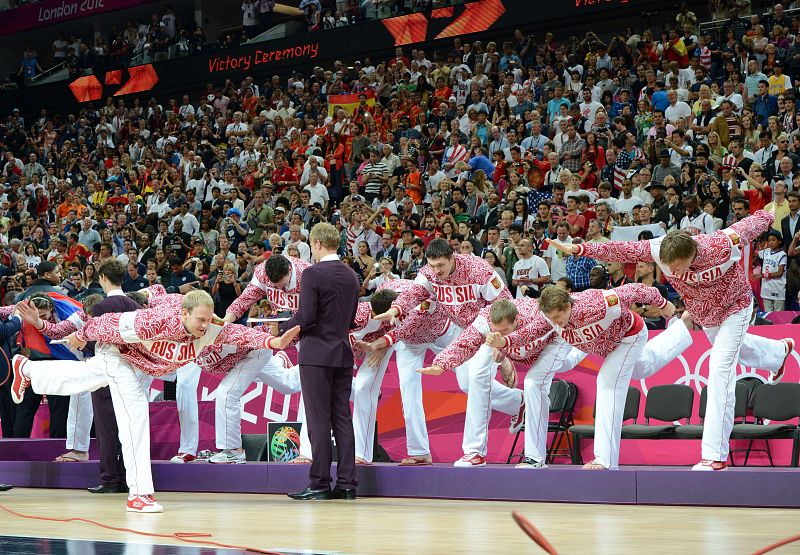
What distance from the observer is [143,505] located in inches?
299

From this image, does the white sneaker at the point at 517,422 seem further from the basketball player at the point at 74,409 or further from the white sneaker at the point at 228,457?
the basketball player at the point at 74,409

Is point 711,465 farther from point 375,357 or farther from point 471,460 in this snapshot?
point 375,357

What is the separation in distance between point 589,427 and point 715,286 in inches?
80.2

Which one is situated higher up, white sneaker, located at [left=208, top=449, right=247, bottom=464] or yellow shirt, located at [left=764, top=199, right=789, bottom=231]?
yellow shirt, located at [left=764, top=199, right=789, bottom=231]

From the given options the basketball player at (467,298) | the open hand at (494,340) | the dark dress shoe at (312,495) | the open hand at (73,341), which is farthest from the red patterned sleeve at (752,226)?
the open hand at (73,341)

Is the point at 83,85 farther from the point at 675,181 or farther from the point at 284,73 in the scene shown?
the point at 675,181

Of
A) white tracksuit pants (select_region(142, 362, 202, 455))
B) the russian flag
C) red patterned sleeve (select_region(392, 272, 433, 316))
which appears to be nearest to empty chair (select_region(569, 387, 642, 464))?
red patterned sleeve (select_region(392, 272, 433, 316))

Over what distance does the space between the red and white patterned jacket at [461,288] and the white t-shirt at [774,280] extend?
13.0 ft

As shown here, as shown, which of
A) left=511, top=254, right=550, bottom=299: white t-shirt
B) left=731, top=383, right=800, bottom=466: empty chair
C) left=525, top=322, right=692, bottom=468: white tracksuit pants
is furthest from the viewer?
left=511, top=254, right=550, bottom=299: white t-shirt

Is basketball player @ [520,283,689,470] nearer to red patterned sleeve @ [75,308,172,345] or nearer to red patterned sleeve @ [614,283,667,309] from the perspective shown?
red patterned sleeve @ [614,283,667,309]

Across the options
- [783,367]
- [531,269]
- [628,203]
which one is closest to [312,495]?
[783,367]

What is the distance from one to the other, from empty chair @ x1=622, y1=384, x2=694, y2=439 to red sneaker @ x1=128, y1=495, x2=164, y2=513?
418cm

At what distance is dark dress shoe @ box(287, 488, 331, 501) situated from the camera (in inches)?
328

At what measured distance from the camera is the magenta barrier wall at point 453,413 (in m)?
9.55
